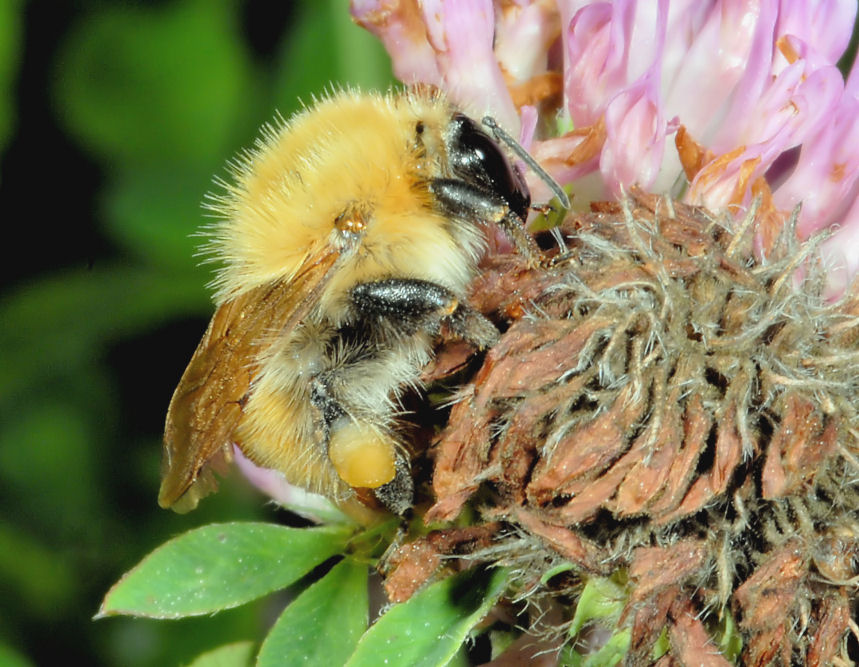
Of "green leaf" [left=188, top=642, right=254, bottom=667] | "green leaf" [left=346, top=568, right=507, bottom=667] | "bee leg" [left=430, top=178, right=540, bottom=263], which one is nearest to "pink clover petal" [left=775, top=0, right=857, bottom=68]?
"bee leg" [left=430, top=178, right=540, bottom=263]

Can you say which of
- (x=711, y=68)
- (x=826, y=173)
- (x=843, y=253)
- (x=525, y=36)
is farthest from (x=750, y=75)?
(x=525, y=36)

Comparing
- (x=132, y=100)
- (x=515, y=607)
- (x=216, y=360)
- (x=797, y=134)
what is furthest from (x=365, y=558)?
(x=132, y=100)

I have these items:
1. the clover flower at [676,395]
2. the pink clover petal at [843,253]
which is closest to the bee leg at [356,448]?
the clover flower at [676,395]

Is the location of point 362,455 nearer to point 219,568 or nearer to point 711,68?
point 219,568

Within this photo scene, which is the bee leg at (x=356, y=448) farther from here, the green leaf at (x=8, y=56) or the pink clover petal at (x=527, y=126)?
the green leaf at (x=8, y=56)

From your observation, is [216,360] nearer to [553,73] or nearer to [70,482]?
[553,73]

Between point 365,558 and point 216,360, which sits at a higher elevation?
point 216,360
